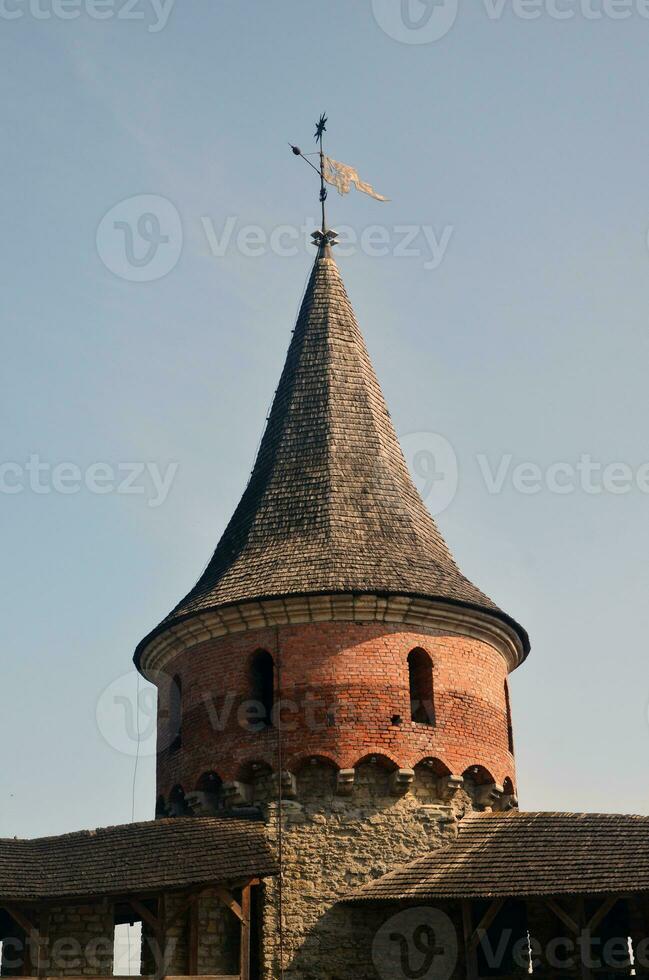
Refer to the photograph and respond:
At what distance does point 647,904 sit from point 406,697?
410 cm

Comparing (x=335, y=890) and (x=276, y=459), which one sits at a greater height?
(x=276, y=459)

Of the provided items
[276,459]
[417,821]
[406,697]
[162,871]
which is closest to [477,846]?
[417,821]

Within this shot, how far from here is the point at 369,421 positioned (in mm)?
24938

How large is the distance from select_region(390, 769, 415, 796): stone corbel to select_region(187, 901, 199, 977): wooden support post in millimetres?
3018

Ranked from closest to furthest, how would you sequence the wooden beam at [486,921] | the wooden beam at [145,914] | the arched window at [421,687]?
the wooden beam at [145,914] < the wooden beam at [486,921] < the arched window at [421,687]

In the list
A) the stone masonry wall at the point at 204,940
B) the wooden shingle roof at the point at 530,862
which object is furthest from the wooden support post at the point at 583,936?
the stone masonry wall at the point at 204,940

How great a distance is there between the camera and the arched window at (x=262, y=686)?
21.7 meters

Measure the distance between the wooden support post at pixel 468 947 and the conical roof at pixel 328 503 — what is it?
4.34 metres

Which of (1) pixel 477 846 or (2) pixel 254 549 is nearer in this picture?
(1) pixel 477 846

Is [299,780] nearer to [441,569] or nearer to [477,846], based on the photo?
[477,846]

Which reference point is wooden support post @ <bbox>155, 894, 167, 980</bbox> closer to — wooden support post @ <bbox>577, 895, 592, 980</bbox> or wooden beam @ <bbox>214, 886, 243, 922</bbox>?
wooden beam @ <bbox>214, 886, 243, 922</bbox>

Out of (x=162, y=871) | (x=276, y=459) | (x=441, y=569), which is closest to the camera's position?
(x=162, y=871)

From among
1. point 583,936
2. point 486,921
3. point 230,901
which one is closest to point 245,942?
point 230,901

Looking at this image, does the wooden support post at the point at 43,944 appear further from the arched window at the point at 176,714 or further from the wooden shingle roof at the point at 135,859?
the arched window at the point at 176,714
